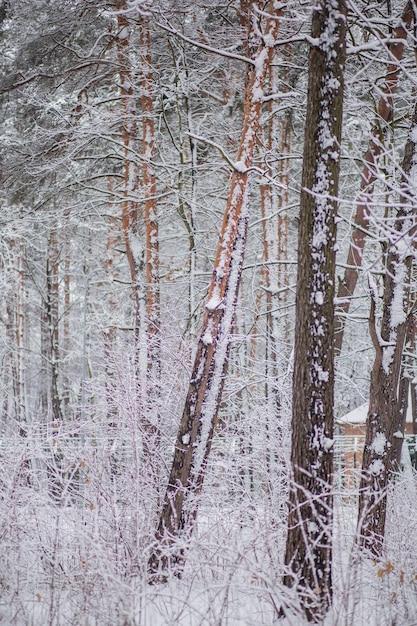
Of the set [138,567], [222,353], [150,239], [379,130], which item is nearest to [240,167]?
[222,353]

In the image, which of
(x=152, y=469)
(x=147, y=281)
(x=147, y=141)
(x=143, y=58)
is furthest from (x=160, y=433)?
(x=143, y=58)

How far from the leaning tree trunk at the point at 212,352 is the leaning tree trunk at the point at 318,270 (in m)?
1.57

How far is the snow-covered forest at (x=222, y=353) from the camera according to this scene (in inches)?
200

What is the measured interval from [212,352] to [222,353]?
0.13 metres

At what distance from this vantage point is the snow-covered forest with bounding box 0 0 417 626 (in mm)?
5090

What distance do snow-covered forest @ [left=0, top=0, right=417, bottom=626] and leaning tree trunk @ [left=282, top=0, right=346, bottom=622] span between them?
17mm

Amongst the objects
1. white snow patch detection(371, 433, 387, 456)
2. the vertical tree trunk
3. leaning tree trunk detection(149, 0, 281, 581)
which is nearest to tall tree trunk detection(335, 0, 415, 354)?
leaning tree trunk detection(149, 0, 281, 581)

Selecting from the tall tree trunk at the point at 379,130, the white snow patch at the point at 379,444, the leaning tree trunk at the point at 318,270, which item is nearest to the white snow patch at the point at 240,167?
the tall tree trunk at the point at 379,130

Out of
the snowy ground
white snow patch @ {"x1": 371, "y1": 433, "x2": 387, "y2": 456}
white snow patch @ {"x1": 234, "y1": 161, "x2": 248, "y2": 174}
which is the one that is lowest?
the snowy ground

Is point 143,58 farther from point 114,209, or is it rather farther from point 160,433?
point 160,433

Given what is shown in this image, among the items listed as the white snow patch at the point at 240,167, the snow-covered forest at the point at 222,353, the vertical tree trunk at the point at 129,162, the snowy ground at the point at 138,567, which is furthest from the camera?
the vertical tree trunk at the point at 129,162

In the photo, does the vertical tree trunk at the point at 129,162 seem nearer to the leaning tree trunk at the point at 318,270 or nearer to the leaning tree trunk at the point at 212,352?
the leaning tree trunk at the point at 212,352

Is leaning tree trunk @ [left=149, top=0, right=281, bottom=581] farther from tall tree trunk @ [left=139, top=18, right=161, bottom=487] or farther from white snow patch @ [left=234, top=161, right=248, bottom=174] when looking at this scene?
tall tree trunk @ [left=139, top=18, right=161, bottom=487]

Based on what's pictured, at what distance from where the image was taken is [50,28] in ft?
30.7
